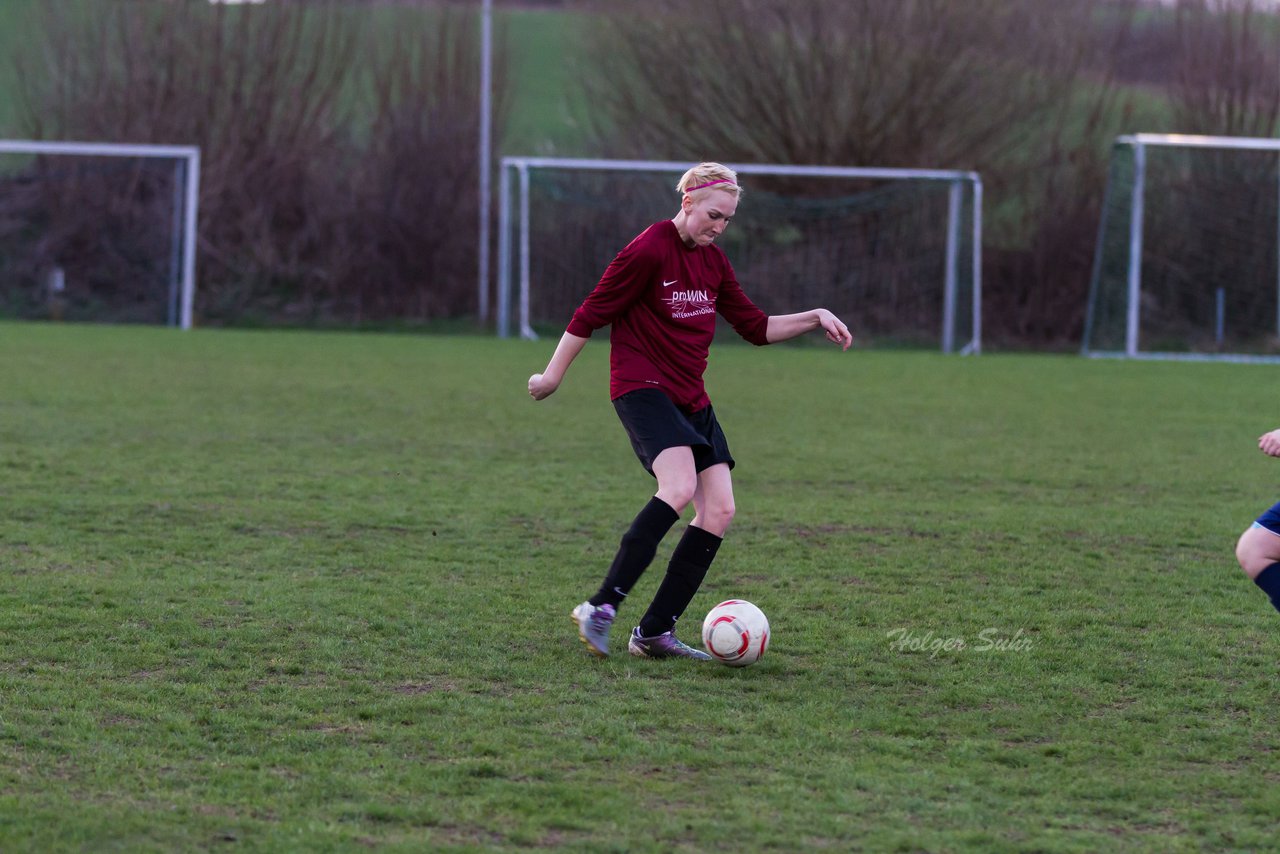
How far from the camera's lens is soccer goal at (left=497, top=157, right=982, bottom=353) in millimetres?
20516

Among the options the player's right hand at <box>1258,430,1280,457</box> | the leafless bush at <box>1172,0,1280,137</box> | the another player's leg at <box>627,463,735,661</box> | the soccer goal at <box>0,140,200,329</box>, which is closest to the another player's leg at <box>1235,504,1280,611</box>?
the player's right hand at <box>1258,430,1280,457</box>

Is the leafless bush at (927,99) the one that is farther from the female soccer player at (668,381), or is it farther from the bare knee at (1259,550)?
the bare knee at (1259,550)

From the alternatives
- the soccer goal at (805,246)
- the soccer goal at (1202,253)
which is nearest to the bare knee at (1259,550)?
the soccer goal at (805,246)

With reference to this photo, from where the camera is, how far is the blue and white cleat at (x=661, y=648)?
4363 millimetres

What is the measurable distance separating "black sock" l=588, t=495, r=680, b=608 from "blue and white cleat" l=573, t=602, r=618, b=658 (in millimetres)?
28

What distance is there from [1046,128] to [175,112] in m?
14.7

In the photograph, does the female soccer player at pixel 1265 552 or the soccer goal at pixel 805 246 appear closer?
the female soccer player at pixel 1265 552

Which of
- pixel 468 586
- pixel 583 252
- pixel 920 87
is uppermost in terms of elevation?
pixel 920 87

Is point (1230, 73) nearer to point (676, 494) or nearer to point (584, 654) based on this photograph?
point (676, 494)

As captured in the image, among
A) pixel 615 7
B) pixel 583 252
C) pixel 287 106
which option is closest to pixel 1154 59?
pixel 615 7

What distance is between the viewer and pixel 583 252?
20.6 m

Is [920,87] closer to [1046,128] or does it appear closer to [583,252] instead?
[1046,128]

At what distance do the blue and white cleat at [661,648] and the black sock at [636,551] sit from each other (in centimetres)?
14

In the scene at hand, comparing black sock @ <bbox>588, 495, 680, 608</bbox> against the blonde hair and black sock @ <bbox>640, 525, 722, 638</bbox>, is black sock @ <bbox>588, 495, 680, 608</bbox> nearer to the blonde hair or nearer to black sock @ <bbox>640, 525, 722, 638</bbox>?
black sock @ <bbox>640, 525, 722, 638</bbox>
